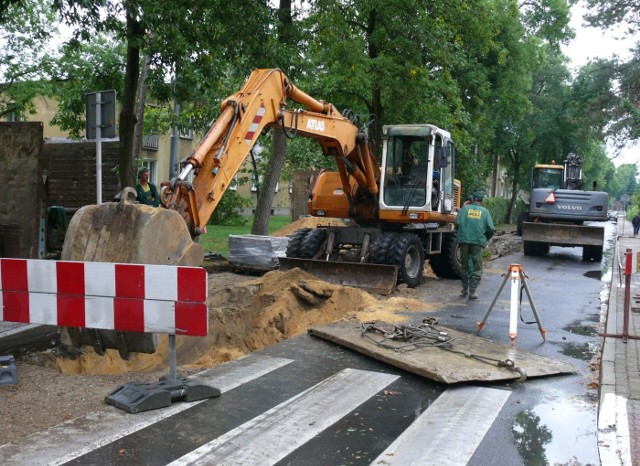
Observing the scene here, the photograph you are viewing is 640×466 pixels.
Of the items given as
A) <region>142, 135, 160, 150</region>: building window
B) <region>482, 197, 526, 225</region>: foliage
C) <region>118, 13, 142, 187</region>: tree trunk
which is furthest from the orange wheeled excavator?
<region>482, 197, 526, 225</region>: foliage

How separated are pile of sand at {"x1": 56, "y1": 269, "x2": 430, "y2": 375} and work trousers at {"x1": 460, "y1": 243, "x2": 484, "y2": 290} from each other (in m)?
1.34

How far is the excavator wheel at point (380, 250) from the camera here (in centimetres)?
1266

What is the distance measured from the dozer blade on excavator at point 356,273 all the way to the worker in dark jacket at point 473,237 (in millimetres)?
1289

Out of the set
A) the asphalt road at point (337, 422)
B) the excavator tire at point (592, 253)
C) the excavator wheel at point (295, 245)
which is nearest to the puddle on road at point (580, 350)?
the asphalt road at point (337, 422)

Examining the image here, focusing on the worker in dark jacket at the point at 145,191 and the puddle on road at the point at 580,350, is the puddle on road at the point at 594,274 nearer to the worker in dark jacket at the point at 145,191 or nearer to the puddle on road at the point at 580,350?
the puddle on road at the point at 580,350

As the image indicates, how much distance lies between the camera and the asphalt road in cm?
463

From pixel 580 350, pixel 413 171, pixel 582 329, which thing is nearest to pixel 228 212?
pixel 413 171

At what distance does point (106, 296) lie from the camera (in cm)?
571

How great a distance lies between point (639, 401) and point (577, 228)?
51.5 feet

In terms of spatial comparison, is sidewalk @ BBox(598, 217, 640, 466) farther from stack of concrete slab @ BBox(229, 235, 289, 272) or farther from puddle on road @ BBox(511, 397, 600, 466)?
stack of concrete slab @ BBox(229, 235, 289, 272)

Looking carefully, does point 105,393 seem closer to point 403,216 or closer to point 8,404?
point 8,404

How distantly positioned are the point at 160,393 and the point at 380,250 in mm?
7653

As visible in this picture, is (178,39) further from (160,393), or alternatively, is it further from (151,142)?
(151,142)

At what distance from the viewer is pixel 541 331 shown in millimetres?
8711
